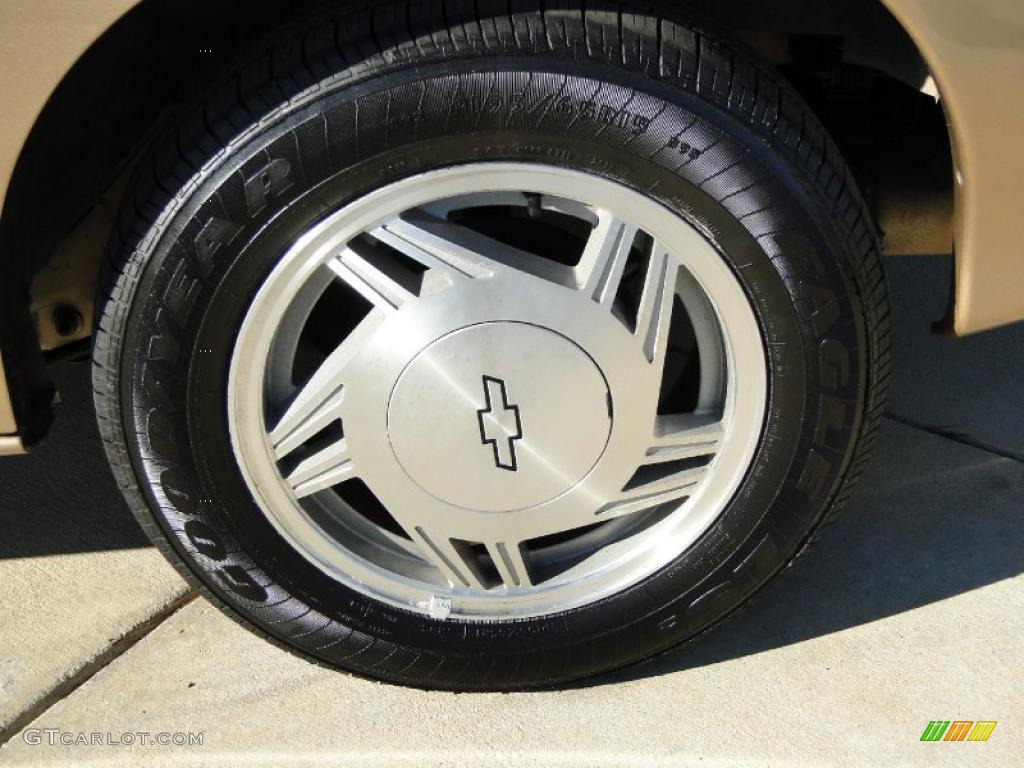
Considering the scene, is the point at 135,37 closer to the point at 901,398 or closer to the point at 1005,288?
the point at 1005,288

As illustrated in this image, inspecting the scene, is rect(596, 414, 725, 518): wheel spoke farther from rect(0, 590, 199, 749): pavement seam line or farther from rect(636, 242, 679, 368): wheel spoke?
rect(0, 590, 199, 749): pavement seam line

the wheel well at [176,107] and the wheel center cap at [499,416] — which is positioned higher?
the wheel well at [176,107]

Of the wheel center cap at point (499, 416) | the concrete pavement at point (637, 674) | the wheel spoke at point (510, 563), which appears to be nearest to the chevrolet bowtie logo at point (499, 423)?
the wheel center cap at point (499, 416)

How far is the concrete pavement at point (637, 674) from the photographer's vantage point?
197 cm

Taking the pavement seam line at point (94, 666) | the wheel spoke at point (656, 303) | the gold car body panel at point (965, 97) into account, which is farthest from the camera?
the pavement seam line at point (94, 666)

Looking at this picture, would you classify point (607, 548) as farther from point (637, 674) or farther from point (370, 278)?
point (370, 278)

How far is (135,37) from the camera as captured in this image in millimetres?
1744

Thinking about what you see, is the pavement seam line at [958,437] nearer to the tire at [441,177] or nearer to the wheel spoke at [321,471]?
the tire at [441,177]

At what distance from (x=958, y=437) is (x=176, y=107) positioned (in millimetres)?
2071

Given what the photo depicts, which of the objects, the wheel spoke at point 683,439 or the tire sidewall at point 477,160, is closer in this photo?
the tire sidewall at point 477,160

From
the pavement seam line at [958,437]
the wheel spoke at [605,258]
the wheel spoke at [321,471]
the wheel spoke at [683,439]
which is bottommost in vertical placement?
the pavement seam line at [958,437]

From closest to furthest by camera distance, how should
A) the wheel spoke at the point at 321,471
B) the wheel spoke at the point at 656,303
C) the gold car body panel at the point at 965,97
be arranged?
the gold car body panel at the point at 965,97, the wheel spoke at the point at 656,303, the wheel spoke at the point at 321,471

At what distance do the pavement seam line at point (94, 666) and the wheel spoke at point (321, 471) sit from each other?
486 mm

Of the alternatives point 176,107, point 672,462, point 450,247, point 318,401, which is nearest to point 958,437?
point 672,462
